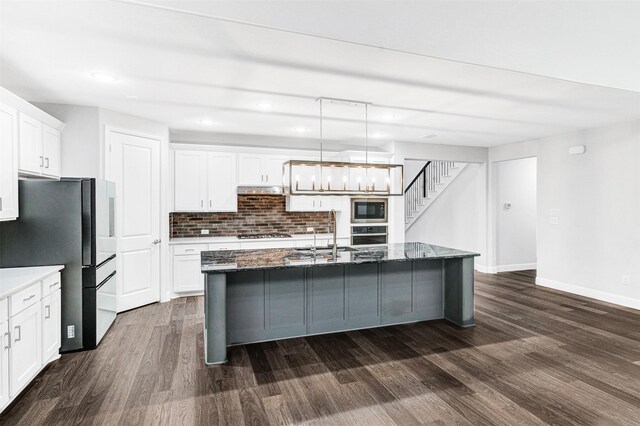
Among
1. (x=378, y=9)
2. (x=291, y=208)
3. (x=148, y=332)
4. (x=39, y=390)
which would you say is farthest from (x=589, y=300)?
(x=39, y=390)

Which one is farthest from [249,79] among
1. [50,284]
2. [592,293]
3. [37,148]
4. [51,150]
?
[592,293]

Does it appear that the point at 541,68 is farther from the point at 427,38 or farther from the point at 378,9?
the point at 378,9

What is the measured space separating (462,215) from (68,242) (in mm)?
7203

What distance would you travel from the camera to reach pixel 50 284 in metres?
3.21

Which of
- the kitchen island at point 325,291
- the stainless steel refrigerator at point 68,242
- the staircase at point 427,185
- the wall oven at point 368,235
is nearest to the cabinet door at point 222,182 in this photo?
the kitchen island at point 325,291

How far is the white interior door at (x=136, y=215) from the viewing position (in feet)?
15.4

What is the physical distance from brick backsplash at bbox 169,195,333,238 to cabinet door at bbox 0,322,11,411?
360 centimetres

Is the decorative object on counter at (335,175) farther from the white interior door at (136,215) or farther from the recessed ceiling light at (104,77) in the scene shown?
the white interior door at (136,215)

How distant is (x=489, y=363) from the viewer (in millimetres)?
3244

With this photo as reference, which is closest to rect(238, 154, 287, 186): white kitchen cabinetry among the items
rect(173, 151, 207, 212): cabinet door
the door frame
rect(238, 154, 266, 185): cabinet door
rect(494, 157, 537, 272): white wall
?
rect(238, 154, 266, 185): cabinet door

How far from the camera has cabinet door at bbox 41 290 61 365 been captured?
307 cm

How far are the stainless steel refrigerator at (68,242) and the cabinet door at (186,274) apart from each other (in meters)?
1.79

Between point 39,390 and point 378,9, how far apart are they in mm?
3668

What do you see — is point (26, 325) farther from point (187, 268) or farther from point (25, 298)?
point (187, 268)
